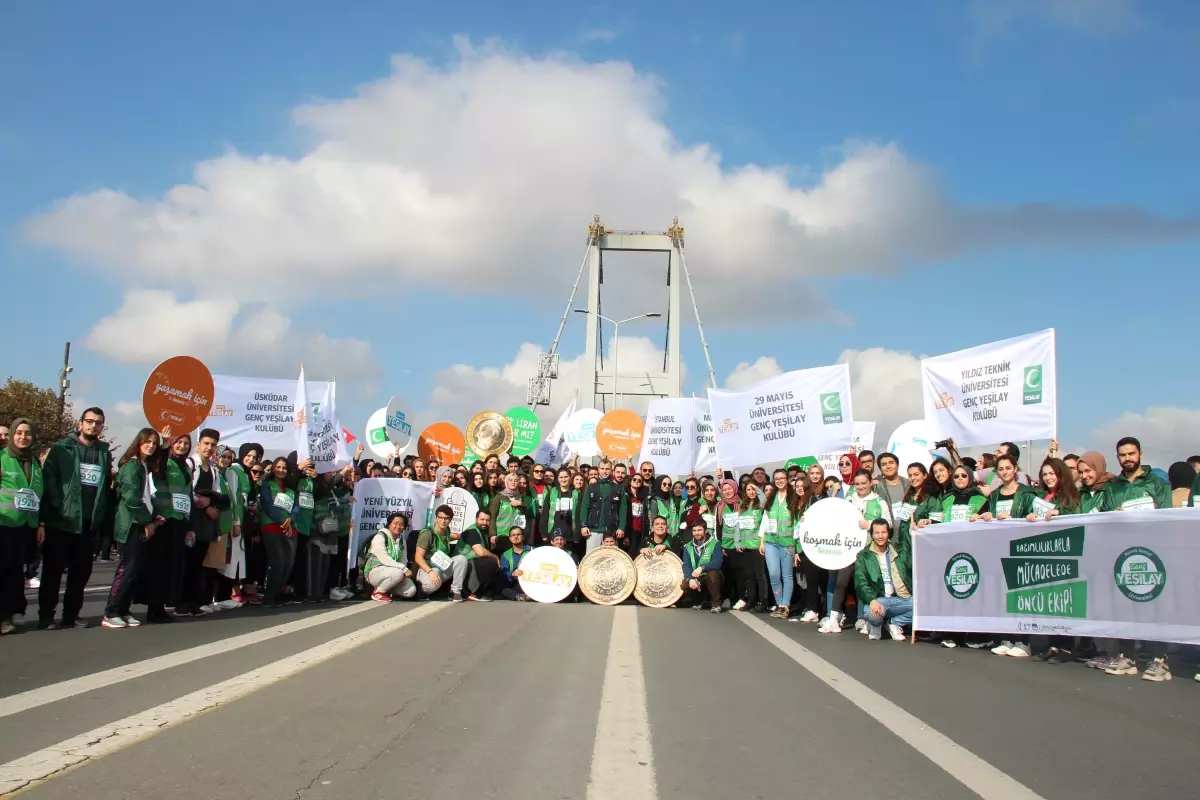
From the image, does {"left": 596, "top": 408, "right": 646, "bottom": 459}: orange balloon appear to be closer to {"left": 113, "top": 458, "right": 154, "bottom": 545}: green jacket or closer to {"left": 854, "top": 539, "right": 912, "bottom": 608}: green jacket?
{"left": 854, "top": 539, "right": 912, "bottom": 608}: green jacket

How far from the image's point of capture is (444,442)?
68.7ft

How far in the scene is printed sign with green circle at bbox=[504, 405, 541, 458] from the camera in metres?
23.7

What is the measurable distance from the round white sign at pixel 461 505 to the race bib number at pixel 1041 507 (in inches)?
312

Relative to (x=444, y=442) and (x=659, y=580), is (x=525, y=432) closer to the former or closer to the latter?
(x=444, y=442)

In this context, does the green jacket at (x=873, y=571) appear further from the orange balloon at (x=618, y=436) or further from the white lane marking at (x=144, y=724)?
the orange balloon at (x=618, y=436)

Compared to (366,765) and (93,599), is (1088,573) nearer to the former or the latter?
(366,765)

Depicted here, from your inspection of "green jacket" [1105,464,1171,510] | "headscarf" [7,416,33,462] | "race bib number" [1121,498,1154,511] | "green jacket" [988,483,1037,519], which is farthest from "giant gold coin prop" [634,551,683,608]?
"headscarf" [7,416,33,462]

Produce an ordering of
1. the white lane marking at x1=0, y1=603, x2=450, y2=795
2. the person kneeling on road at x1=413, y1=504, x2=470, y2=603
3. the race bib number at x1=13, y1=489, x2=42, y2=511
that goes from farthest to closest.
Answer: the person kneeling on road at x1=413, y1=504, x2=470, y2=603, the race bib number at x1=13, y1=489, x2=42, y2=511, the white lane marking at x1=0, y1=603, x2=450, y2=795

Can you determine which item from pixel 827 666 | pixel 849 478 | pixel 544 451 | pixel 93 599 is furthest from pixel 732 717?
pixel 544 451

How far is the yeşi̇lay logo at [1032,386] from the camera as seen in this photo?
11.7m

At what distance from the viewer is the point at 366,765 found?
4.36 metres

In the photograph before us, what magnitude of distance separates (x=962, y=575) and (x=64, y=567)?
8968 millimetres

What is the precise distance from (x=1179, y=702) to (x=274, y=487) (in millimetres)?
10026

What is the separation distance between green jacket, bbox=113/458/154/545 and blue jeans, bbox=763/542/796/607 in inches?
304
